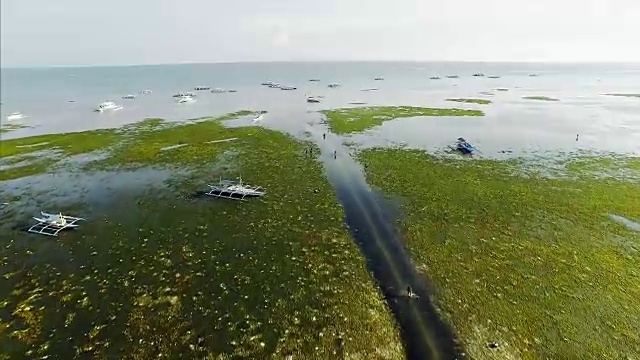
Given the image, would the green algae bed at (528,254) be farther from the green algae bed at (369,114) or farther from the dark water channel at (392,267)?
the green algae bed at (369,114)

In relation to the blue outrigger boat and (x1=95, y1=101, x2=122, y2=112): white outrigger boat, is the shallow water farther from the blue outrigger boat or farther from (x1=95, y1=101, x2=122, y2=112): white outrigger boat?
(x1=95, y1=101, x2=122, y2=112): white outrigger boat

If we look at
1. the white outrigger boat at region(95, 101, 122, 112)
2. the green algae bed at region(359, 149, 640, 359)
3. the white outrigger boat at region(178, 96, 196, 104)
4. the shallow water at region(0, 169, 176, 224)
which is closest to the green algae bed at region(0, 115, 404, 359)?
the shallow water at region(0, 169, 176, 224)

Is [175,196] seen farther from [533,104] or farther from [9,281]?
[533,104]

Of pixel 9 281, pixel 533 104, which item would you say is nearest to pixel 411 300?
pixel 9 281

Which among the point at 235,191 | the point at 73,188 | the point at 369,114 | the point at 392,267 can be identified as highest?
the point at 369,114

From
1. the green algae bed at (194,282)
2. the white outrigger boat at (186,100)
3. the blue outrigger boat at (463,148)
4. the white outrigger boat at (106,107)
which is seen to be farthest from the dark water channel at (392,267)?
the white outrigger boat at (186,100)

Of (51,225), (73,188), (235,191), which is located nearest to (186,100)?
(73,188)

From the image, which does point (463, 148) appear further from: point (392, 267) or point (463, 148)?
point (392, 267)
